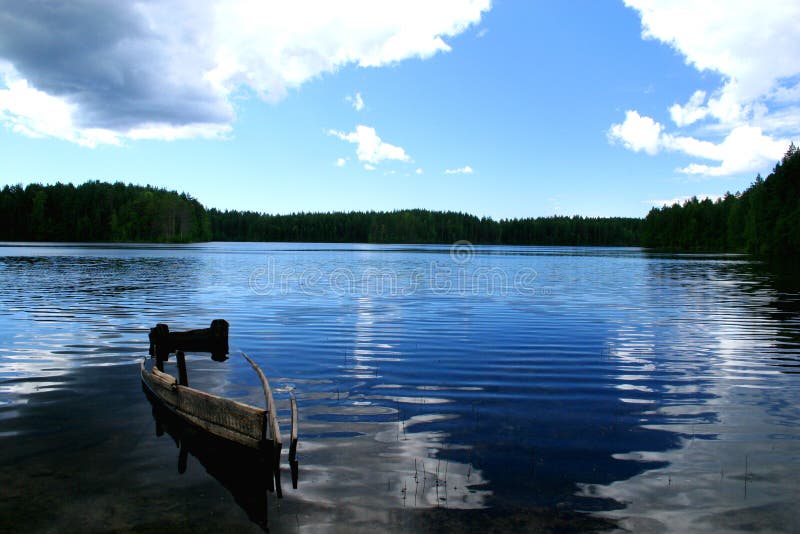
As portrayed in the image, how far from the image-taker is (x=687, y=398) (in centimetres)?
1530

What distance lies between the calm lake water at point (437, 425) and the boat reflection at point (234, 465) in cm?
11

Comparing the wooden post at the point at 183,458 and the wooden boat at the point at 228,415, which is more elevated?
the wooden boat at the point at 228,415

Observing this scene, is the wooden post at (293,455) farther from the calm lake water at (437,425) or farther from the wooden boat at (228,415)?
the calm lake water at (437,425)

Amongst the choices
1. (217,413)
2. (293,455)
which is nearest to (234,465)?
(217,413)

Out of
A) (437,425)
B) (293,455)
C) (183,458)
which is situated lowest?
(183,458)

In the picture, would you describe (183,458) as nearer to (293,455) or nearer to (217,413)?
(217,413)

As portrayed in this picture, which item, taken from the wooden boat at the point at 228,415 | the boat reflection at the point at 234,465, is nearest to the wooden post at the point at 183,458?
the boat reflection at the point at 234,465

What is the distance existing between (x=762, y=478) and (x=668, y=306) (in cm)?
3025

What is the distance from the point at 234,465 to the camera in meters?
10.4

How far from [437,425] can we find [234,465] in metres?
4.49

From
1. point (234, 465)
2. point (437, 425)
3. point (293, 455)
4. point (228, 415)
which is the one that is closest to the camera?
point (293, 455)

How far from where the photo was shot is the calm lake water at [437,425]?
28.9 feet

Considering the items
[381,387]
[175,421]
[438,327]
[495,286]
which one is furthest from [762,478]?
[495,286]

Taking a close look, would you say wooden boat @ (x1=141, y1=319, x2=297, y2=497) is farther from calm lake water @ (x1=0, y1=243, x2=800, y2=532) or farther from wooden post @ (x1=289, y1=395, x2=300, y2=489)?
calm lake water @ (x1=0, y1=243, x2=800, y2=532)
